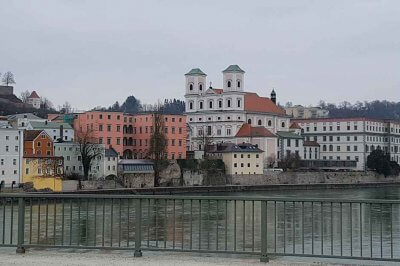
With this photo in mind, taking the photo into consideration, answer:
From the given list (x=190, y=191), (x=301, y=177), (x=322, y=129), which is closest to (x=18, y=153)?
(x=190, y=191)

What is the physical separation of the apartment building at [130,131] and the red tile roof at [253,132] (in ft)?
51.1

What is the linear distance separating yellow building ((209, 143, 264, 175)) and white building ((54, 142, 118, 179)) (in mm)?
18264

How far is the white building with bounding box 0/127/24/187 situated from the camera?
208ft

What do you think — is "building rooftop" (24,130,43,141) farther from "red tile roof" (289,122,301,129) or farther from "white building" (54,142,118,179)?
"red tile roof" (289,122,301,129)

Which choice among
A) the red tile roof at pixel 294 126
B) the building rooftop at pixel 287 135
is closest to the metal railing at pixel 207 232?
the building rooftop at pixel 287 135

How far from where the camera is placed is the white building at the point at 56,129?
78875mm

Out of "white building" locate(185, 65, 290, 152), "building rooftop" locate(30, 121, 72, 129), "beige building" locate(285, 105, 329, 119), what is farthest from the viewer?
"beige building" locate(285, 105, 329, 119)

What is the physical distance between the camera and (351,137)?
380 feet

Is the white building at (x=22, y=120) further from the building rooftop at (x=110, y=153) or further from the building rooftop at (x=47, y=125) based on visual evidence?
the building rooftop at (x=110, y=153)

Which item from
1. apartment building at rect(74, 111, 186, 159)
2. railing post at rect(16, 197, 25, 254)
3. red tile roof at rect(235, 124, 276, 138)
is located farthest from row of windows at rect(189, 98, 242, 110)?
railing post at rect(16, 197, 25, 254)

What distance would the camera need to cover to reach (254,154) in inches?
3445

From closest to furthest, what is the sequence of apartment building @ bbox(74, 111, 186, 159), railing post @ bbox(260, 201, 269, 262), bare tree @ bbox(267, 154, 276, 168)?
railing post @ bbox(260, 201, 269, 262) → apartment building @ bbox(74, 111, 186, 159) → bare tree @ bbox(267, 154, 276, 168)

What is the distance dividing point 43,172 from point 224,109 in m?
46.4

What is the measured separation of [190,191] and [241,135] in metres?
28.8
